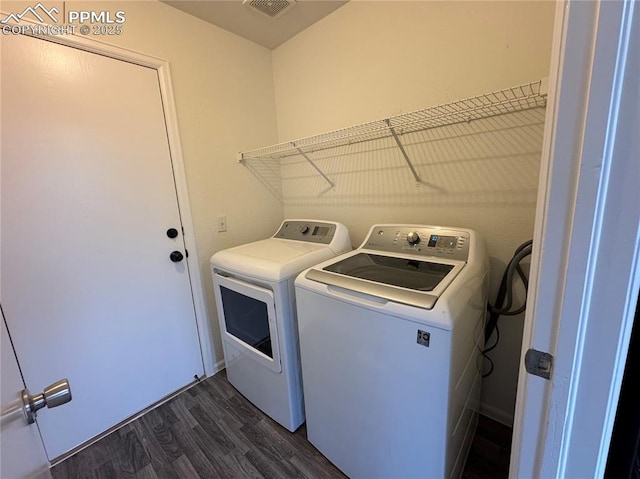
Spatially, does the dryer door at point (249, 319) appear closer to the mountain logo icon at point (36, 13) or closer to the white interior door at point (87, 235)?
the white interior door at point (87, 235)

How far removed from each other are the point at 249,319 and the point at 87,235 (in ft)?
3.28

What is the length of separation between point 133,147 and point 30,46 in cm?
55

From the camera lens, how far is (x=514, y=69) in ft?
4.17

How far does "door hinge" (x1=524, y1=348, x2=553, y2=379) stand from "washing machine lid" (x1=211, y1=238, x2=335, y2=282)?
103 cm

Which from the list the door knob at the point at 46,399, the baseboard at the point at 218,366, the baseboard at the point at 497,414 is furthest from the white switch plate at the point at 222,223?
the baseboard at the point at 497,414

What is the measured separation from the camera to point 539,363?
0.54 meters

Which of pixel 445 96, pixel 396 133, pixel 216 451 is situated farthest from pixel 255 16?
pixel 216 451

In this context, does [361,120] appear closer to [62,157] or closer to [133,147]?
[133,147]

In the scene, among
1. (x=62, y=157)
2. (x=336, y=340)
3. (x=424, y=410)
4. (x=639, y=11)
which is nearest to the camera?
(x=639, y=11)

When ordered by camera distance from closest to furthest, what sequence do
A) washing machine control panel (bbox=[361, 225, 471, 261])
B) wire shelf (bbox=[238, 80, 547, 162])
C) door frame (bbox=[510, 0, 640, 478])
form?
door frame (bbox=[510, 0, 640, 478]) → wire shelf (bbox=[238, 80, 547, 162]) → washing machine control panel (bbox=[361, 225, 471, 261])

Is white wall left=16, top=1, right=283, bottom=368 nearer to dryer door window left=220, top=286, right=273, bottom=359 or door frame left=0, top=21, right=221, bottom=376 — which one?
door frame left=0, top=21, right=221, bottom=376

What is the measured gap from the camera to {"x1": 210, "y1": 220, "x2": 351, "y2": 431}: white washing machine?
1428 millimetres

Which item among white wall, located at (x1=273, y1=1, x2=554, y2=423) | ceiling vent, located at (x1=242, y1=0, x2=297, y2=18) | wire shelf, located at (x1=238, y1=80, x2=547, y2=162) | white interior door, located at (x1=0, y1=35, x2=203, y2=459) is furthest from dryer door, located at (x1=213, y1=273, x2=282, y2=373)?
ceiling vent, located at (x1=242, y1=0, x2=297, y2=18)

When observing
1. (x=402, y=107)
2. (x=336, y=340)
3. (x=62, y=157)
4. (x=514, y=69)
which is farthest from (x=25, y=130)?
(x=514, y=69)
